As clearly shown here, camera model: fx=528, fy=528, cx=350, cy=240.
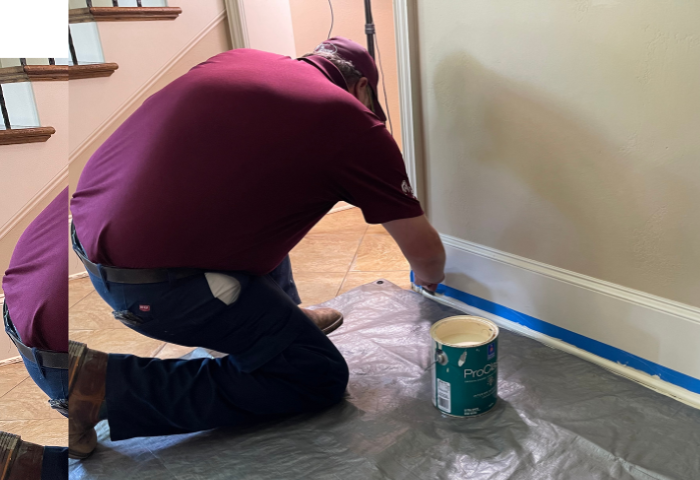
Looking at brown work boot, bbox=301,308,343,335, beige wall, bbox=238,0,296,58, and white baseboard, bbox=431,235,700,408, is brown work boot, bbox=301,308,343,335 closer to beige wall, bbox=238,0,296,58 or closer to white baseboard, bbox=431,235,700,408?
white baseboard, bbox=431,235,700,408

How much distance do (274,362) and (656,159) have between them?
0.81 m

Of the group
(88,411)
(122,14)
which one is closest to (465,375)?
(88,411)

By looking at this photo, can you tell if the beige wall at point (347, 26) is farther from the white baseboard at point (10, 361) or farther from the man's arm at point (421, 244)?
the white baseboard at point (10, 361)

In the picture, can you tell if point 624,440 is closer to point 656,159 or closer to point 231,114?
point 656,159

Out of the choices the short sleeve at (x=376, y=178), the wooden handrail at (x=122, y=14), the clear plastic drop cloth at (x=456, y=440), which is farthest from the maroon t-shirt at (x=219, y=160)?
the clear plastic drop cloth at (x=456, y=440)

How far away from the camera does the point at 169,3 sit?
2.32 feet

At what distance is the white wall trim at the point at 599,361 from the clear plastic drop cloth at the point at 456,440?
2 centimetres

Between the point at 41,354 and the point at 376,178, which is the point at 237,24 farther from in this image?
the point at 41,354

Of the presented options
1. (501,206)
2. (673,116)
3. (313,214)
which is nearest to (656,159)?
(673,116)

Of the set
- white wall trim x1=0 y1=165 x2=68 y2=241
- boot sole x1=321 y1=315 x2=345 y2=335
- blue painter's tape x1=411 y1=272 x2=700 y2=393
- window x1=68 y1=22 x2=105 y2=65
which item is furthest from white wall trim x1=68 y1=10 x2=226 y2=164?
Answer: blue painter's tape x1=411 y1=272 x2=700 y2=393

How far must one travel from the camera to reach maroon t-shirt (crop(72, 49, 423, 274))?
81 centimetres

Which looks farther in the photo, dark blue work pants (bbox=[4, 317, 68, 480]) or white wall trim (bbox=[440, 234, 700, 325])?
white wall trim (bbox=[440, 234, 700, 325])

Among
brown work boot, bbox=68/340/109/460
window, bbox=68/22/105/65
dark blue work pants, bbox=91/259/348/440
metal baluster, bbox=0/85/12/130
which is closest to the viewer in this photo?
metal baluster, bbox=0/85/12/130

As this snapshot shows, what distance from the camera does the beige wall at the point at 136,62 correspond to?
58cm
